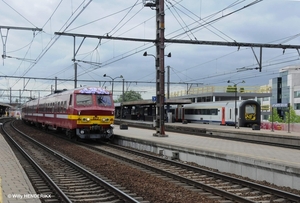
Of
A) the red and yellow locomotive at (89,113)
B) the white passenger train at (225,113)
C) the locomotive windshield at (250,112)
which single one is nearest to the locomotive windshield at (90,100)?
the red and yellow locomotive at (89,113)

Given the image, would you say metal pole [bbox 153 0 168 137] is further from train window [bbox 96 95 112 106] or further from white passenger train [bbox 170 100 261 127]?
white passenger train [bbox 170 100 261 127]

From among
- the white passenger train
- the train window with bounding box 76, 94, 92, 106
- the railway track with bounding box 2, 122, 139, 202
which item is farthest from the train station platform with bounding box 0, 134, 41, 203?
the white passenger train

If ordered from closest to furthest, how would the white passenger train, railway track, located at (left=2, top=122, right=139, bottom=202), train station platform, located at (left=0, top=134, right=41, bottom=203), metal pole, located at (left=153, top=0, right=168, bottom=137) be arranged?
train station platform, located at (left=0, top=134, right=41, bottom=203) < railway track, located at (left=2, top=122, right=139, bottom=202) < metal pole, located at (left=153, top=0, right=168, bottom=137) < the white passenger train

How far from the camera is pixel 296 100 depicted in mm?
81812

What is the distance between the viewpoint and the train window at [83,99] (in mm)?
21141

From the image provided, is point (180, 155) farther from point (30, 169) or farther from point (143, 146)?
point (30, 169)

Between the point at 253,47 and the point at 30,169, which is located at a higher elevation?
the point at 253,47

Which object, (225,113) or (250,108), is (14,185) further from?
(225,113)

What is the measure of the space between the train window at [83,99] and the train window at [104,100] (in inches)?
20.3

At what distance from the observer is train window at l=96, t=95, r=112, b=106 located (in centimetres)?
2153

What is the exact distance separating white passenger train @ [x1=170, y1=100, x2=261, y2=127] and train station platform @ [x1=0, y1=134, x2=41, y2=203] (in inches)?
1093

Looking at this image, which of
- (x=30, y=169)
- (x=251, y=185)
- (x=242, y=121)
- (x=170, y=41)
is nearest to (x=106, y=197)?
(x=251, y=185)

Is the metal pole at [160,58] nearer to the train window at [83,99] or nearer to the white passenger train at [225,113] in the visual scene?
the train window at [83,99]

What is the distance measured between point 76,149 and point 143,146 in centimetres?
335
